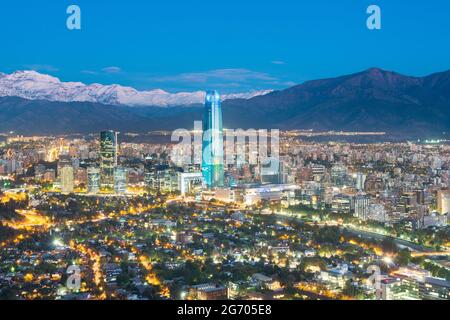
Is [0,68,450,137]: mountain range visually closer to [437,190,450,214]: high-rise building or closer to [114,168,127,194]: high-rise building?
[114,168,127,194]: high-rise building

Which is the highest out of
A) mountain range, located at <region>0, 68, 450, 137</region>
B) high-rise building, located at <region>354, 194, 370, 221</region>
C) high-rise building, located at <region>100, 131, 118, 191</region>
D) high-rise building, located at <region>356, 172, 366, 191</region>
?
mountain range, located at <region>0, 68, 450, 137</region>

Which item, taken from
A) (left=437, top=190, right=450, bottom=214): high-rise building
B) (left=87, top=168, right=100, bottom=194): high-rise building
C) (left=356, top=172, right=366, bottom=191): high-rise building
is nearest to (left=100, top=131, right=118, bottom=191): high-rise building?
(left=87, top=168, right=100, bottom=194): high-rise building

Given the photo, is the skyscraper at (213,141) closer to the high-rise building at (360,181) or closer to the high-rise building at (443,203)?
the high-rise building at (360,181)

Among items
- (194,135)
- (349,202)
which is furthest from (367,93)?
(349,202)

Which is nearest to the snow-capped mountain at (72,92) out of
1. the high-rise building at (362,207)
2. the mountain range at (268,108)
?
the mountain range at (268,108)

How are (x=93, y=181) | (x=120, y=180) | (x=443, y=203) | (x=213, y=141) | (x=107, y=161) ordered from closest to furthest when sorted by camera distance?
(x=443, y=203) → (x=93, y=181) → (x=120, y=180) → (x=213, y=141) → (x=107, y=161)

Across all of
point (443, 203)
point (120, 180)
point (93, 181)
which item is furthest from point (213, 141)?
point (443, 203)

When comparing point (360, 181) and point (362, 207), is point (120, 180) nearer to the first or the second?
point (360, 181)
